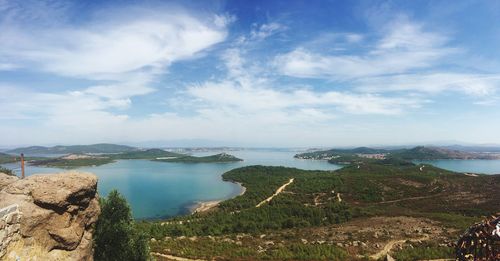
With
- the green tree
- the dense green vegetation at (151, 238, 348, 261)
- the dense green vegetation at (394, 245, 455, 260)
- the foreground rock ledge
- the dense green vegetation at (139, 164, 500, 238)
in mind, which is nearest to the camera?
the foreground rock ledge

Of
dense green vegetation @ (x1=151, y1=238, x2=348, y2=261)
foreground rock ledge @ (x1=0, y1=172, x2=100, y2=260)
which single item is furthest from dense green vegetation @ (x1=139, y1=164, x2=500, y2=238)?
foreground rock ledge @ (x1=0, y1=172, x2=100, y2=260)

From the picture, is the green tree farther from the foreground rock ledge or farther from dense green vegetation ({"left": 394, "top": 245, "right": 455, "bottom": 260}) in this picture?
dense green vegetation ({"left": 394, "top": 245, "right": 455, "bottom": 260})

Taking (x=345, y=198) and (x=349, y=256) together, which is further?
(x=345, y=198)

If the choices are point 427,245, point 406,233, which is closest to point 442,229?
point 406,233

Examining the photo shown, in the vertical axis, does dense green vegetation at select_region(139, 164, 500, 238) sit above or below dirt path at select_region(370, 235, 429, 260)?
below

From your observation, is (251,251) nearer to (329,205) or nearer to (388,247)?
(388,247)

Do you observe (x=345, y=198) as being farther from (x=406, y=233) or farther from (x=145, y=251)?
(x=145, y=251)
